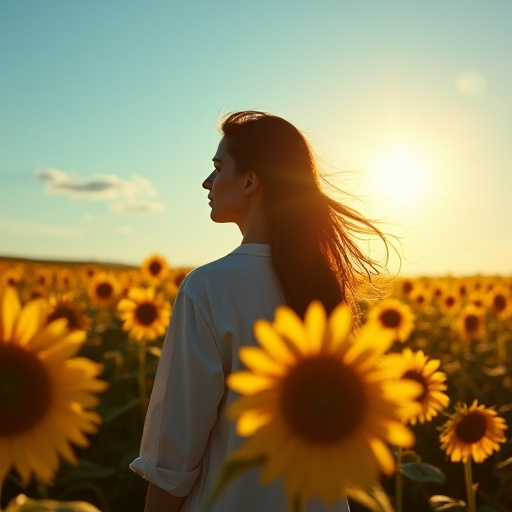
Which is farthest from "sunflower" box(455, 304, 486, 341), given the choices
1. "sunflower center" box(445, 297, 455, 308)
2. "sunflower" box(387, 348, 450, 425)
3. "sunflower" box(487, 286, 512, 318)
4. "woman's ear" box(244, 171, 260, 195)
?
"woman's ear" box(244, 171, 260, 195)

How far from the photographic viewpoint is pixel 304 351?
1112 mm

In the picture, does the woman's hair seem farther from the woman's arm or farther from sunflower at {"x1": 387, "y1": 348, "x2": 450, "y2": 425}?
the woman's arm

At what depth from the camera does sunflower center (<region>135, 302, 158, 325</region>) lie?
24.3ft

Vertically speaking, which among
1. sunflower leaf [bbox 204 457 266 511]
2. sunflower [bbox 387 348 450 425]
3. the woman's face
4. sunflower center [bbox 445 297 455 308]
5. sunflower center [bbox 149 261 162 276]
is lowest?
sunflower center [bbox 445 297 455 308]

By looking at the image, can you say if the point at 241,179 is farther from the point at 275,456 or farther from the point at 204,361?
the point at 275,456

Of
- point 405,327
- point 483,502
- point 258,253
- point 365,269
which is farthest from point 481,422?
point 405,327

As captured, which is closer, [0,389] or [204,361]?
[0,389]

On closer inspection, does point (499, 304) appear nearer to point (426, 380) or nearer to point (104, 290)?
point (104, 290)

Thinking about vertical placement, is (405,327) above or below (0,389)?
below

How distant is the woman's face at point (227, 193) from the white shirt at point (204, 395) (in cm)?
40

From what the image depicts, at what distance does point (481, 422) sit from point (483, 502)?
2721 millimetres

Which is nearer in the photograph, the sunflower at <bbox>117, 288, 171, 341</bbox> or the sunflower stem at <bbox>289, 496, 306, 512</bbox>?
the sunflower stem at <bbox>289, 496, 306, 512</bbox>

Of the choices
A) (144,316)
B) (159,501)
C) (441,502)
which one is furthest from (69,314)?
(159,501)

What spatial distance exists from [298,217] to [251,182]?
0.81 feet
